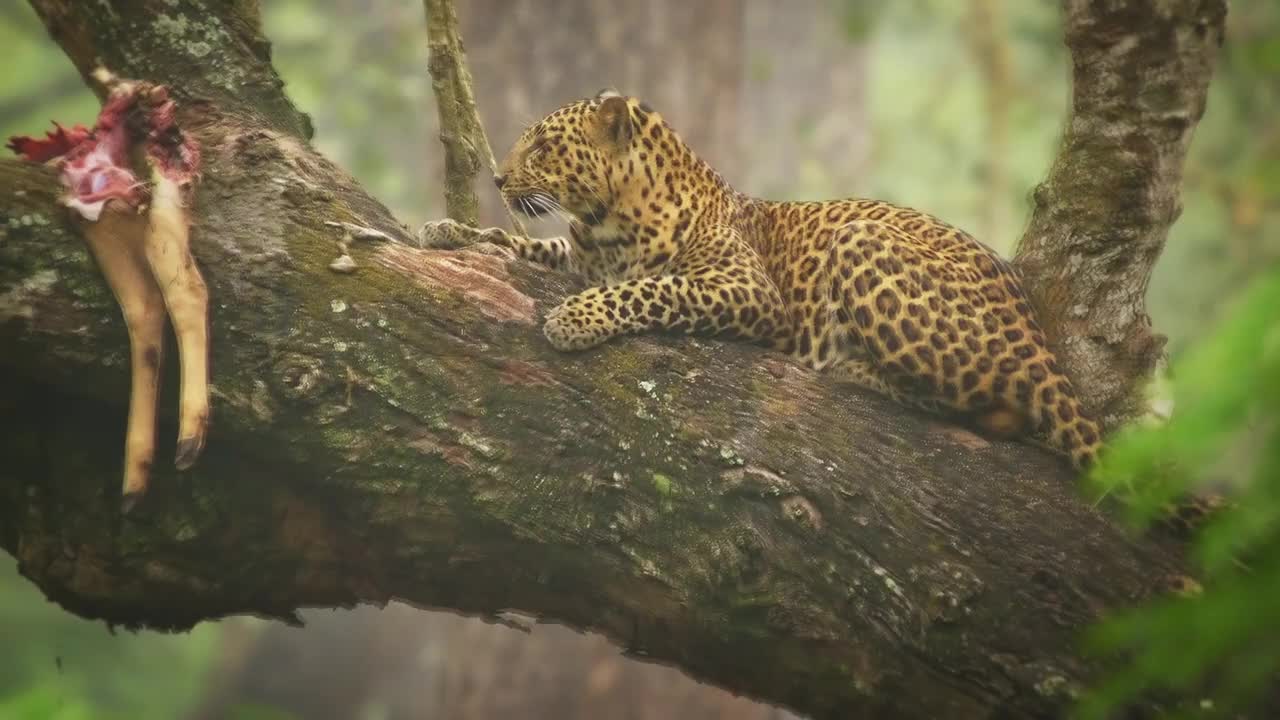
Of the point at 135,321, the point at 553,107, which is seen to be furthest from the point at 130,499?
the point at 553,107

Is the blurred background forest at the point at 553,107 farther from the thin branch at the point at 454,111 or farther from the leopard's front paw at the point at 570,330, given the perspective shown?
the thin branch at the point at 454,111

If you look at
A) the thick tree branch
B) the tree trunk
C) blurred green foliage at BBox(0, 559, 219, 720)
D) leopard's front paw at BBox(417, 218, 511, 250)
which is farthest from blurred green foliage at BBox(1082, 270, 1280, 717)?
the tree trunk

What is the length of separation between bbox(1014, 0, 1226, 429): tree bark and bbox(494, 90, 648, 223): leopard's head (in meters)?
2.11

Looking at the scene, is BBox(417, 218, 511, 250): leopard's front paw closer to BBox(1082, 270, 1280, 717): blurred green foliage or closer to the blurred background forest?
the blurred background forest

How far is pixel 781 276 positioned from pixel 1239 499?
13.7 feet

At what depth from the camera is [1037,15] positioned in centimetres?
1973

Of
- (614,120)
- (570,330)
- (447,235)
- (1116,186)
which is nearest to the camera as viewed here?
(570,330)

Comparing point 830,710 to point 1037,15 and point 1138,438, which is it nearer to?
point 1138,438

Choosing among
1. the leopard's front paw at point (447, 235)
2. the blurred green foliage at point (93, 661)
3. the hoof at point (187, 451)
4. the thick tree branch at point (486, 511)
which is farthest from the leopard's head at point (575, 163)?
the blurred green foliage at point (93, 661)

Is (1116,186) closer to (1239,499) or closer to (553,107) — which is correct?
(1239,499)

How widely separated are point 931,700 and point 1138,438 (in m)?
2.49

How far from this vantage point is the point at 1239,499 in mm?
2035

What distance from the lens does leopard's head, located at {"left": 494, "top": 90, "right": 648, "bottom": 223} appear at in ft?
19.9

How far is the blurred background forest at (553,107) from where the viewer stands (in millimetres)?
10344
